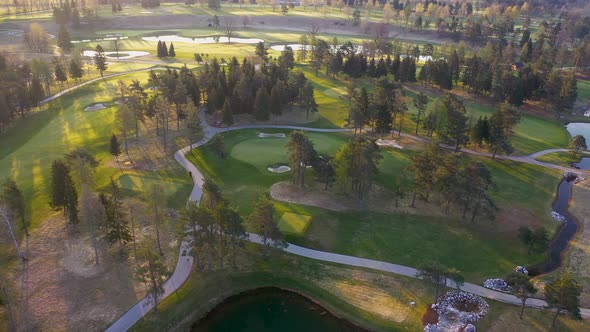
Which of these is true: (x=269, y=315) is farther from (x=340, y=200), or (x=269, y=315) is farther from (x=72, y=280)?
(x=340, y=200)

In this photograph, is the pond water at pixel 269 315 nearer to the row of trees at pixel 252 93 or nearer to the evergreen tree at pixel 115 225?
the evergreen tree at pixel 115 225

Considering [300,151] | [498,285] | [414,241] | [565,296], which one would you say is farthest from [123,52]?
[565,296]

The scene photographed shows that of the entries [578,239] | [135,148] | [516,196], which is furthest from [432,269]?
[135,148]

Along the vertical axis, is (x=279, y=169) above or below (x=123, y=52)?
below

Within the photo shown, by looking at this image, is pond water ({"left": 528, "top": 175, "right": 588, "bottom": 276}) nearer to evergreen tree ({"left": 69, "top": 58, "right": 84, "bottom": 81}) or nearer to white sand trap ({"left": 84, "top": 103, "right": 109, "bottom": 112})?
white sand trap ({"left": 84, "top": 103, "right": 109, "bottom": 112})

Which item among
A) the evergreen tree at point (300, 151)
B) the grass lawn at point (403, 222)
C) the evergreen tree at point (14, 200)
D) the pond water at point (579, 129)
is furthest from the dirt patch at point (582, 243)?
the evergreen tree at point (14, 200)

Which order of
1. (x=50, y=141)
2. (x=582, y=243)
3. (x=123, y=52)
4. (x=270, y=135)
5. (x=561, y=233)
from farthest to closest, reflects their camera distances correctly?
1. (x=123, y=52)
2. (x=270, y=135)
3. (x=50, y=141)
4. (x=561, y=233)
5. (x=582, y=243)

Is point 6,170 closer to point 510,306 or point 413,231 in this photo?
point 413,231
